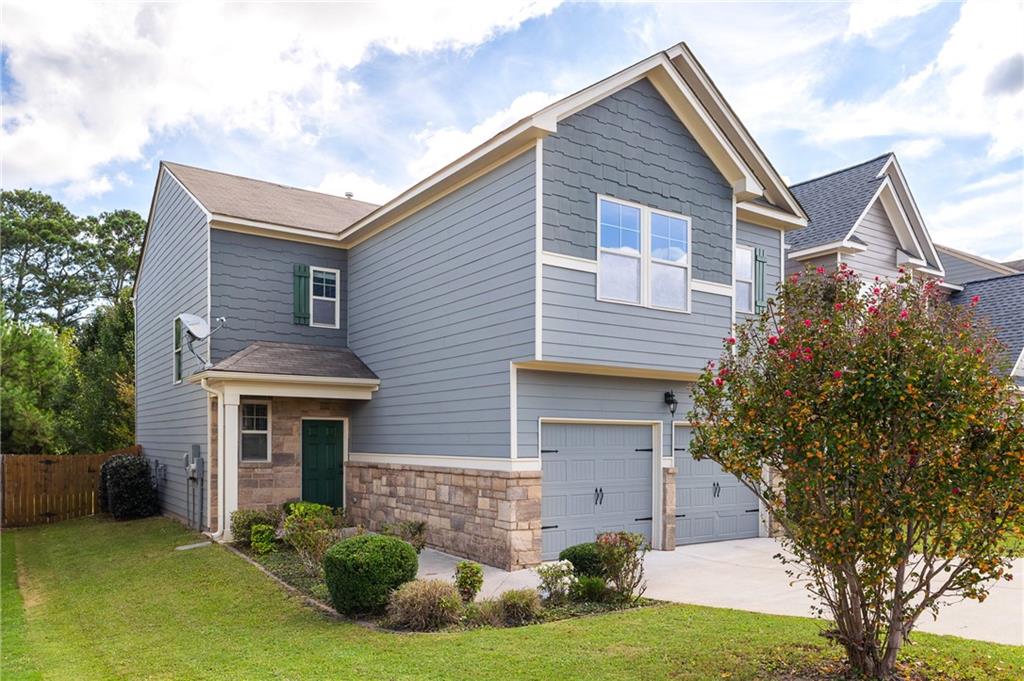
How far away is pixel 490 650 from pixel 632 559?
8.32ft

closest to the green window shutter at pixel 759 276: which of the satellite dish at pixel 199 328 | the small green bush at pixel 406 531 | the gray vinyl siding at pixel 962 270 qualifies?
the small green bush at pixel 406 531

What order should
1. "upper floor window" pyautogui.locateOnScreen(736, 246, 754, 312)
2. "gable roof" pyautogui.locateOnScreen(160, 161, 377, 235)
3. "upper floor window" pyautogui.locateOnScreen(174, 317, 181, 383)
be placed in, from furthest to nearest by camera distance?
"upper floor window" pyautogui.locateOnScreen(174, 317, 181, 383) → "gable roof" pyautogui.locateOnScreen(160, 161, 377, 235) → "upper floor window" pyautogui.locateOnScreen(736, 246, 754, 312)

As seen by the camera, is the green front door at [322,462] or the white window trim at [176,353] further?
the white window trim at [176,353]

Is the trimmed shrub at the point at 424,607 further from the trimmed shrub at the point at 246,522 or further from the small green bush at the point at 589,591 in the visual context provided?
the trimmed shrub at the point at 246,522

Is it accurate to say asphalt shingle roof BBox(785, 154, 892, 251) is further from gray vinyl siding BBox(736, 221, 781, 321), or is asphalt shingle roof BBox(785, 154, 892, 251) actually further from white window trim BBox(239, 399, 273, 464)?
white window trim BBox(239, 399, 273, 464)

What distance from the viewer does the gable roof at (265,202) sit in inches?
580

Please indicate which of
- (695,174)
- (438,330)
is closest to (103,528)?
(438,330)

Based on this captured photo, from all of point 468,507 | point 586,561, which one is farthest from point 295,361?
point 586,561

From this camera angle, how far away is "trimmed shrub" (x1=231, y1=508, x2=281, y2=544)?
1209 cm

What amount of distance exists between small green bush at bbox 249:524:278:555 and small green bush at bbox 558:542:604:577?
5.38 meters

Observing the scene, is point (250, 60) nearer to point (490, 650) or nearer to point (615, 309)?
point (615, 309)

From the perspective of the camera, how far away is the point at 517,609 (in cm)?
746

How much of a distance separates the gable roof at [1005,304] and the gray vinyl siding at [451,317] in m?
14.0

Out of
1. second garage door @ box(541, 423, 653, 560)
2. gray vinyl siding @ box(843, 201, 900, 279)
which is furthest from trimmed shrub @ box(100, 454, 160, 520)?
gray vinyl siding @ box(843, 201, 900, 279)
